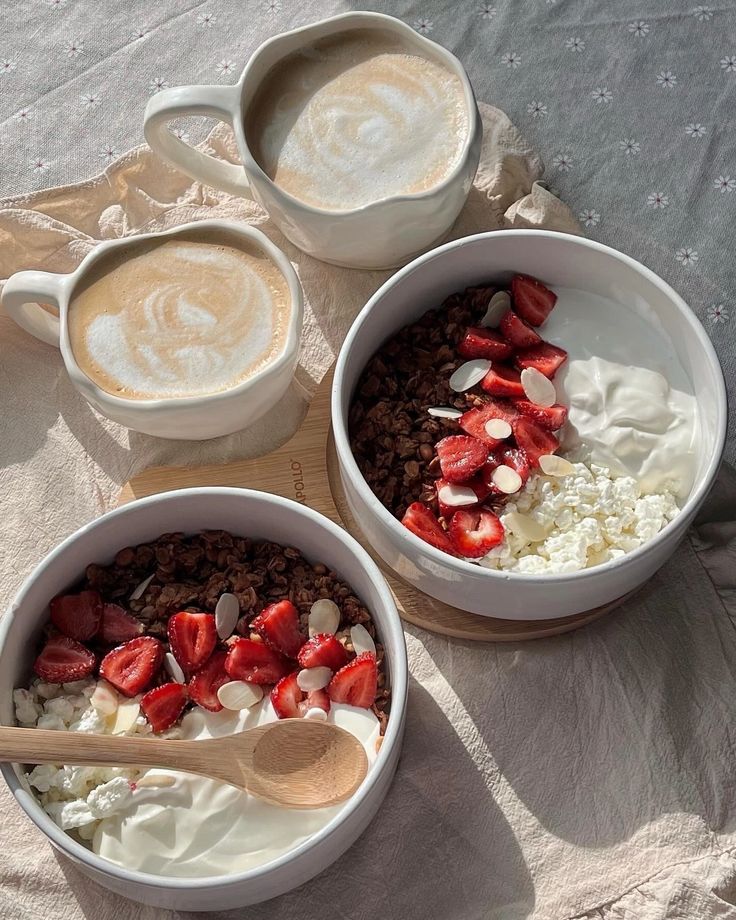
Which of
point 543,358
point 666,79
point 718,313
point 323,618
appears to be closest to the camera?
point 323,618

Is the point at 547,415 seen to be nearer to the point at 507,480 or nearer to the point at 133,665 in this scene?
the point at 507,480

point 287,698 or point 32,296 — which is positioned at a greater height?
point 32,296

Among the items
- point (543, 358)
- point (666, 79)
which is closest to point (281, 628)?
Answer: point (543, 358)

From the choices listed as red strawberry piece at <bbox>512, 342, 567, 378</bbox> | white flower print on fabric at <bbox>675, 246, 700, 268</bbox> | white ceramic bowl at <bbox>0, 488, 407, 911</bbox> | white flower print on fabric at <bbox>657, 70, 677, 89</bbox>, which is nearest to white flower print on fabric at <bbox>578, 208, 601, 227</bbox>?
white flower print on fabric at <bbox>675, 246, 700, 268</bbox>

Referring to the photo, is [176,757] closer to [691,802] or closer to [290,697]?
[290,697]

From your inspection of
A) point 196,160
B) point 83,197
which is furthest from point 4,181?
point 196,160

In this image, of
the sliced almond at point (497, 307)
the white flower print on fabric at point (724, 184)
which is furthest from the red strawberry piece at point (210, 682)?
the white flower print on fabric at point (724, 184)
